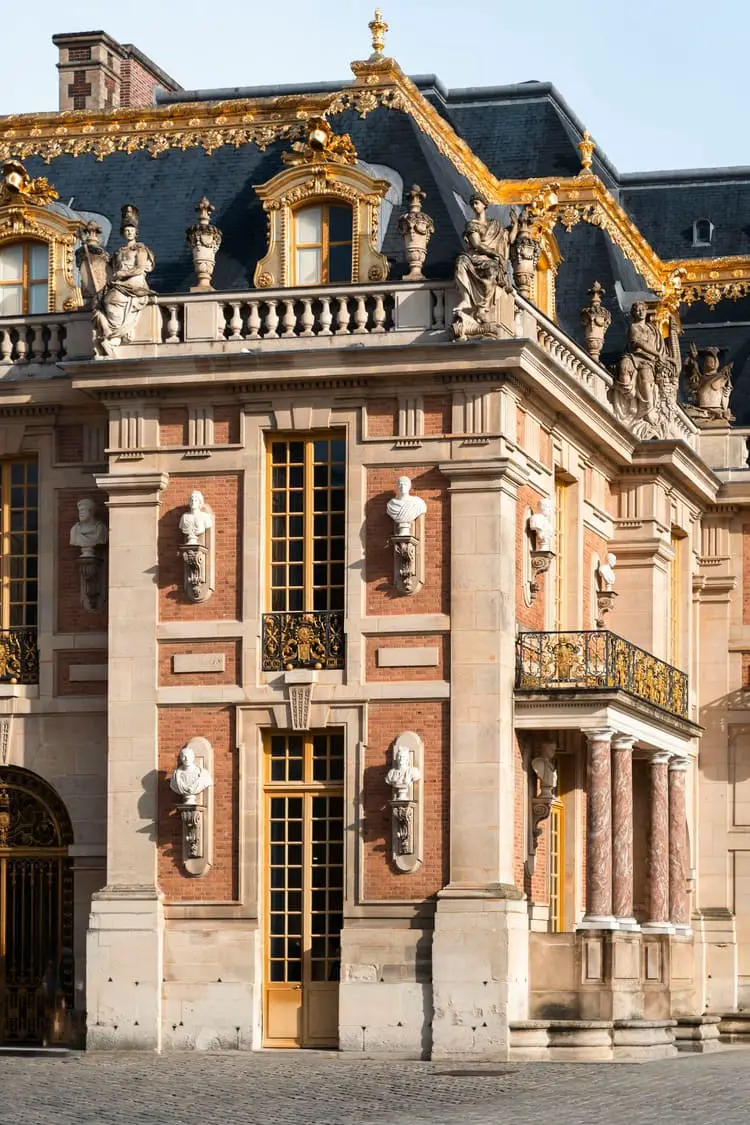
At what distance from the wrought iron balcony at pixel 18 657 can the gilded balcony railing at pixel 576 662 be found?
20.4 feet

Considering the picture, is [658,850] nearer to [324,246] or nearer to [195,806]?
[195,806]

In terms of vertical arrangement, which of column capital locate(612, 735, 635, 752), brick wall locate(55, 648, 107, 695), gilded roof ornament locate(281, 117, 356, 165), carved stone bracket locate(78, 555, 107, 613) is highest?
gilded roof ornament locate(281, 117, 356, 165)

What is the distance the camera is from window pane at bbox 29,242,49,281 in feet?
119

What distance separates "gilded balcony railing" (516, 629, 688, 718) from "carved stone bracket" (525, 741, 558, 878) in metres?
0.99

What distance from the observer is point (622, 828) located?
3534 cm

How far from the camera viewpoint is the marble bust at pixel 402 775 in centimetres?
3278

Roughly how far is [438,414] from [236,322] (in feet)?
9.17

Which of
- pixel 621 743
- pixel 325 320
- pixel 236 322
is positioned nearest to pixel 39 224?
pixel 236 322

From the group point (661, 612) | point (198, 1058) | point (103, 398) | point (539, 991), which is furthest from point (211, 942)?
point (661, 612)

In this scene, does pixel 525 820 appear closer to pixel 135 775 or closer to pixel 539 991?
pixel 539 991

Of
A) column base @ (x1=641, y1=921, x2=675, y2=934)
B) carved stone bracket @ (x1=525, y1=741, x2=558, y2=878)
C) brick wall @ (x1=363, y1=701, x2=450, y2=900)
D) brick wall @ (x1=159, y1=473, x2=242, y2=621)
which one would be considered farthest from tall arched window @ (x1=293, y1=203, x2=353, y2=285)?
column base @ (x1=641, y1=921, x2=675, y2=934)

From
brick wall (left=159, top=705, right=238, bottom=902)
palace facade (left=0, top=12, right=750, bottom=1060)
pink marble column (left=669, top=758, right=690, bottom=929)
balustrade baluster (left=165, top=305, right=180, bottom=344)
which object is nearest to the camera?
palace facade (left=0, top=12, right=750, bottom=1060)

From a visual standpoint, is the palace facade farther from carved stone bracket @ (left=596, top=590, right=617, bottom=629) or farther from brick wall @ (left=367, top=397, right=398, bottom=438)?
carved stone bracket @ (left=596, top=590, right=617, bottom=629)

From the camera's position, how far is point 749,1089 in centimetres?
2872
